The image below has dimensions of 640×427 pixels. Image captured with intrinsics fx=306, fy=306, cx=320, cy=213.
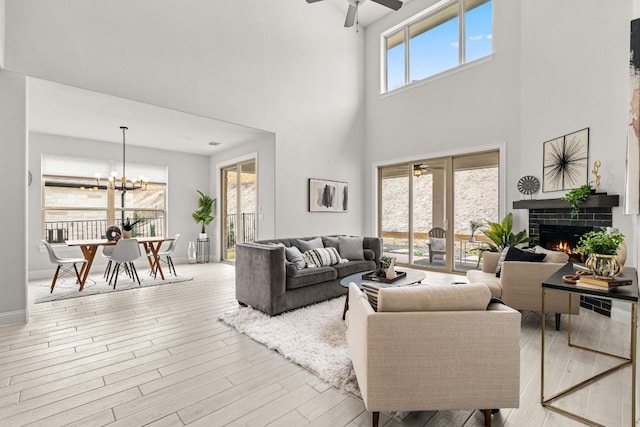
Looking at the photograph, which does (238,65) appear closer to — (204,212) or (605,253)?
(204,212)

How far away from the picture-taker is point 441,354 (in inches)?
63.9

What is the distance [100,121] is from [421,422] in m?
6.00

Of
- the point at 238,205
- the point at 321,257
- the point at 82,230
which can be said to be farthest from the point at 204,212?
the point at 321,257

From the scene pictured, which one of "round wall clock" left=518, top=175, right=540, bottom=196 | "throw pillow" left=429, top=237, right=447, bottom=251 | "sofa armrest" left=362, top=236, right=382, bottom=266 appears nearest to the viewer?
"round wall clock" left=518, top=175, right=540, bottom=196

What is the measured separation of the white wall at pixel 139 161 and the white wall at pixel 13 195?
2946mm

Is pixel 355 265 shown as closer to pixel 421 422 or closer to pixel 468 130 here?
pixel 421 422

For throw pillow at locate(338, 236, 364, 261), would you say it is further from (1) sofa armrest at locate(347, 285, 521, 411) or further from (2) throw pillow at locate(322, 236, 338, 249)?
(1) sofa armrest at locate(347, 285, 521, 411)

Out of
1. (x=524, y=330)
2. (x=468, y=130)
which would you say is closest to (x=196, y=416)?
(x=524, y=330)

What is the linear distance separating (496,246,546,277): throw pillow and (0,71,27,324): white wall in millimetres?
5434

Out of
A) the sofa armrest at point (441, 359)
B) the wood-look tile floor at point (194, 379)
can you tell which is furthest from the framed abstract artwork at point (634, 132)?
the wood-look tile floor at point (194, 379)

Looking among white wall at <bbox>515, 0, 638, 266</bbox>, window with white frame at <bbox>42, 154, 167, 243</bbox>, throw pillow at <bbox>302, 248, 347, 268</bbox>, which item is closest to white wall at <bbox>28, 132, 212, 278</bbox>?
window with white frame at <bbox>42, 154, 167, 243</bbox>

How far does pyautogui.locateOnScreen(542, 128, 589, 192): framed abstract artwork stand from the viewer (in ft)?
12.7

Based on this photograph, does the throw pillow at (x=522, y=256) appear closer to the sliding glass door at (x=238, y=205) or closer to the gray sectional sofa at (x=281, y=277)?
the gray sectional sofa at (x=281, y=277)

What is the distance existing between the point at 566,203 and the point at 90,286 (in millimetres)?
7083
